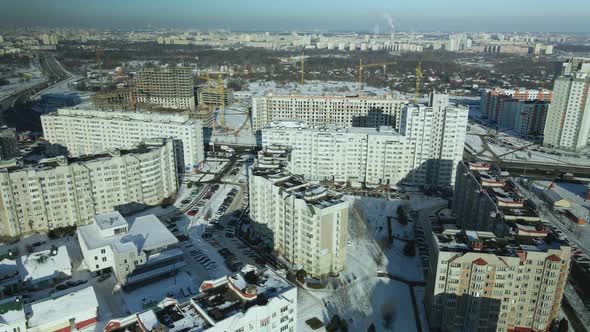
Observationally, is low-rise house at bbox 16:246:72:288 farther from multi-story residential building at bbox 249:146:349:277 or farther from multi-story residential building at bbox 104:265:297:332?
multi-story residential building at bbox 249:146:349:277

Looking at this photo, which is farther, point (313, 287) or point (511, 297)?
point (313, 287)

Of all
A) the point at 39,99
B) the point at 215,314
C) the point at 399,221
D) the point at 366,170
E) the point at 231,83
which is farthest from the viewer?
the point at 231,83

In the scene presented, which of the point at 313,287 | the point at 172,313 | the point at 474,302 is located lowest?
the point at 313,287

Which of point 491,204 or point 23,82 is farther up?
point 491,204

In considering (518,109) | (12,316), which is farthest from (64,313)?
(518,109)

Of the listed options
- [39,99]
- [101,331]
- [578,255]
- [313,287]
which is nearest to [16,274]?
[101,331]

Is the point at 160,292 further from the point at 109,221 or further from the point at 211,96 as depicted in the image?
the point at 211,96

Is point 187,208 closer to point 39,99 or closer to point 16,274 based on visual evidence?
point 16,274
